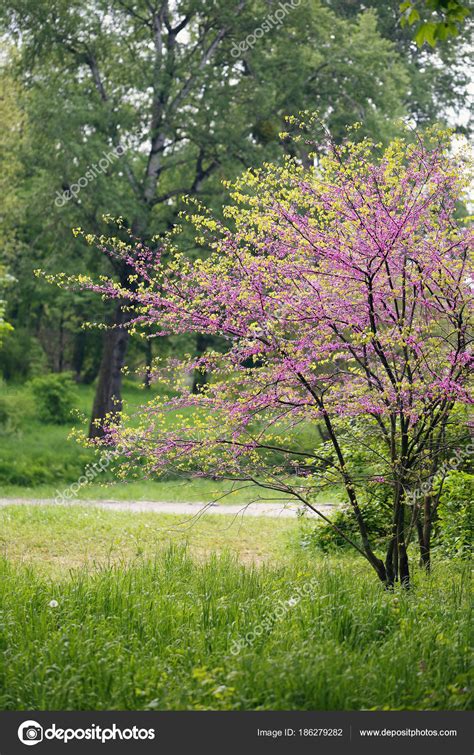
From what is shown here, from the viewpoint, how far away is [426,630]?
5469mm

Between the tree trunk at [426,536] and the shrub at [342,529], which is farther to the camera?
the shrub at [342,529]

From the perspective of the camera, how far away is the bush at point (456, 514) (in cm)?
878

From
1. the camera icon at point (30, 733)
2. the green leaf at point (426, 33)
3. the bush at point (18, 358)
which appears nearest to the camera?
the camera icon at point (30, 733)

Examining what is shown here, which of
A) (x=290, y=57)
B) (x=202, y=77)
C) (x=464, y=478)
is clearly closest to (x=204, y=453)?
(x=464, y=478)

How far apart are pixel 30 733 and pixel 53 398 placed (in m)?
17.6

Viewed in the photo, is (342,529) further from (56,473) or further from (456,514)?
(56,473)

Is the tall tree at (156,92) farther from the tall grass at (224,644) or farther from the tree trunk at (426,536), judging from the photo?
the tall grass at (224,644)

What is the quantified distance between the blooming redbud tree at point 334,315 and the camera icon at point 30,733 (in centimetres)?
262

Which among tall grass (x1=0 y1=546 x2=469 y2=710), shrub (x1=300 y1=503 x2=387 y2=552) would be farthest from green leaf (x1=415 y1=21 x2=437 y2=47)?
shrub (x1=300 y1=503 x2=387 y2=552)

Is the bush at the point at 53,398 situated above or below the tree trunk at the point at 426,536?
above

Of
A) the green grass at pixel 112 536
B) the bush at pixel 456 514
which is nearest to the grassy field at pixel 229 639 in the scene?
the bush at pixel 456 514

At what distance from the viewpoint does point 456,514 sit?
356 inches

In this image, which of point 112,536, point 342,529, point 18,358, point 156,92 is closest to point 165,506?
point 112,536

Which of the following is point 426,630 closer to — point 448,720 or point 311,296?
point 448,720
